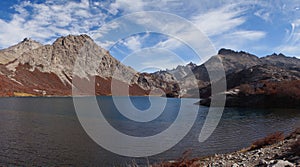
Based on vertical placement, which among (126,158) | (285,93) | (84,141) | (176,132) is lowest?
(285,93)

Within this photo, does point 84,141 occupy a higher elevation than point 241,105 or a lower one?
higher

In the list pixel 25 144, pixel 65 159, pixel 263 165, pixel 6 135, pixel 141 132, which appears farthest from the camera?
pixel 141 132

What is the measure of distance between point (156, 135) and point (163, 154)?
15894 mm

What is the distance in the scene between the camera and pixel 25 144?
136 feet

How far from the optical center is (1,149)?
37.6 m

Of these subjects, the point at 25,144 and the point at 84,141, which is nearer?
the point at 25,144

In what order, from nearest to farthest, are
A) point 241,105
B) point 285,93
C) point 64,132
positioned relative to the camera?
point 64,132 → point 285,93 → point 241,105

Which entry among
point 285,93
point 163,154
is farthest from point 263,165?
point 285,93

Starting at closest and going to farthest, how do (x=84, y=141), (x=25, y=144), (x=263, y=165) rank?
(x=263, y=165)
(x=25, y=144)
(x=84, y=141)

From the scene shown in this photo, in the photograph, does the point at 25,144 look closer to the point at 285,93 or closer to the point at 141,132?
the point at 141,132

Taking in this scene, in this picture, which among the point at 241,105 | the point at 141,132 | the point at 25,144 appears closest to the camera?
the point at 25,144

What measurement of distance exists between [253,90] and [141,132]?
385ft

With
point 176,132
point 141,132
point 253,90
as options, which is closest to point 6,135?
point 141,132

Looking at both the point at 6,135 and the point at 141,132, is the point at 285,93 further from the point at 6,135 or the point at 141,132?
the point at 6,135
